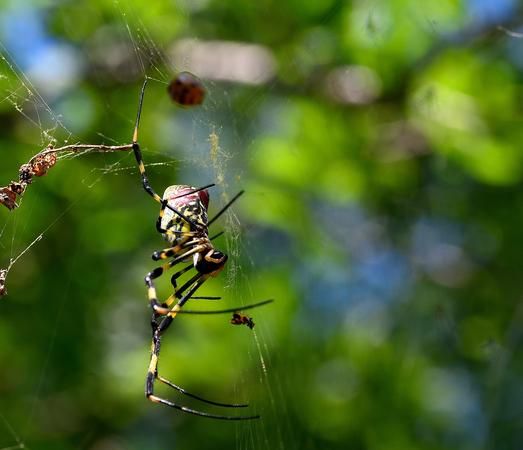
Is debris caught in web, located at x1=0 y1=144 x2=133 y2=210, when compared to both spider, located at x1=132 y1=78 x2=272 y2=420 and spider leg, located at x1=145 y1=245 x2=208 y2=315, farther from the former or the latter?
spider leg, located at x1=145 y1=245 x2=208 y2=315

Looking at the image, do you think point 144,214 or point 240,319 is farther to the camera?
point 144,214

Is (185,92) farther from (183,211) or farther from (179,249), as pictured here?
(179,249)

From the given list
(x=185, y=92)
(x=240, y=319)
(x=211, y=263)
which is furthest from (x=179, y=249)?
(x=185, y=92)

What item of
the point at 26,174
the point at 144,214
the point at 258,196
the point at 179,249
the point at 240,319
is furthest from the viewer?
the point at 144,214

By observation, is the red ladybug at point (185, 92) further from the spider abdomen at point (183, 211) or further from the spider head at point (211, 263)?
the spider head at point (211, 263)

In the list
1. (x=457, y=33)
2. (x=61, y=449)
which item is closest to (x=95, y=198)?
(x=61, y=449)

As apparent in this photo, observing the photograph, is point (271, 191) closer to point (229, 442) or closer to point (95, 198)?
point (95, 198)
